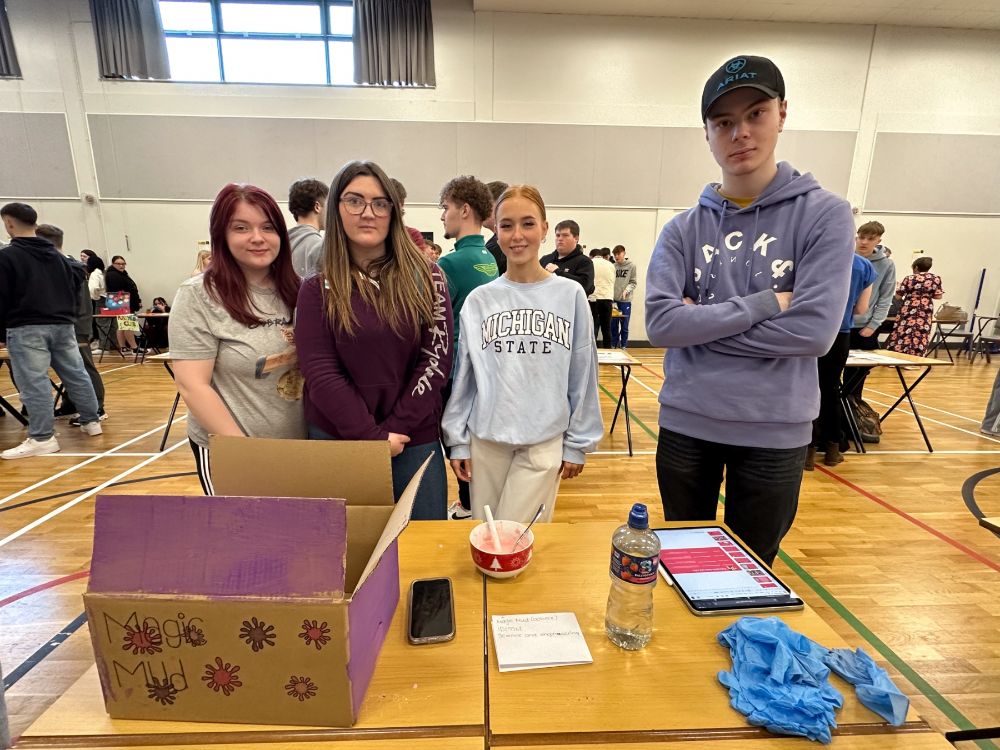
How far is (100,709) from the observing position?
2.28ft

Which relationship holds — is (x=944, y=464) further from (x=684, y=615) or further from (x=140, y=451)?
(x=140, y=451)

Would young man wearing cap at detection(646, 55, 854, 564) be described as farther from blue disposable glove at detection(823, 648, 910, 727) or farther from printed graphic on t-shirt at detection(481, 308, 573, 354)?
blue disposable glove at detection(823, 648, 910, 727)

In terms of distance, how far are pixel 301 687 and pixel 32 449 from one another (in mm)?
4461

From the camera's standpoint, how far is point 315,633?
61 centimetres

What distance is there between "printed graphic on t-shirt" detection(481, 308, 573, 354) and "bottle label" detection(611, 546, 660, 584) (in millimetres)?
819

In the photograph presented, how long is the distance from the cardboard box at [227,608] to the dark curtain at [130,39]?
9.88m

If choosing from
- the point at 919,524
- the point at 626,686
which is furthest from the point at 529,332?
the point at 919,524

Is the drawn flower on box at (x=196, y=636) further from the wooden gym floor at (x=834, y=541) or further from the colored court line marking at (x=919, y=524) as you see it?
the colored court line marking at (x=919, y=524)

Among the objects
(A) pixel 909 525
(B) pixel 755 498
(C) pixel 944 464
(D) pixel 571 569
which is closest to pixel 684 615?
(D) pixel 571 569

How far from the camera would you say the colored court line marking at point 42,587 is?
2.06m

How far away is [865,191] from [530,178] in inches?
230

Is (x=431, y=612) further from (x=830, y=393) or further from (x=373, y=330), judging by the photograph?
(x=830, y=393)

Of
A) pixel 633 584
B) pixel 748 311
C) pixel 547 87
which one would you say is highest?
pixel 547 87

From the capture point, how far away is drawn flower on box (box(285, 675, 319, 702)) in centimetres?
64
